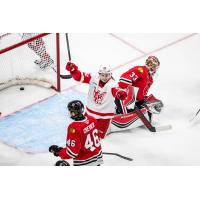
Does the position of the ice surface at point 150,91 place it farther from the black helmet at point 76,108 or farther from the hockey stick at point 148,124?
the black helmet at point 76,108

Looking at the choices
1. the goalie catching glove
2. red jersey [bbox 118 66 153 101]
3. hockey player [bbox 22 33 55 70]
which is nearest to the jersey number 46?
red jersey [bbox 118 66 153 101]

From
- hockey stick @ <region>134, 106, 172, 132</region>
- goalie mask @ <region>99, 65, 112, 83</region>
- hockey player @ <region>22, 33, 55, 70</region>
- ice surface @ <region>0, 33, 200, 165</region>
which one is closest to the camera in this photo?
goalie mask @ <region>99, 65, 112, 83</region>

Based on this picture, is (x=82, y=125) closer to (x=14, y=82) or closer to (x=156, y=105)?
(x=156, y=105)

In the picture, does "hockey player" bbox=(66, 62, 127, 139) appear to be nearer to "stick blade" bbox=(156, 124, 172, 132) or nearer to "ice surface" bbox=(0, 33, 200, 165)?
"ice surface" bbox=(0, 33, 200, 165)

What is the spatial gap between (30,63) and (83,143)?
8.16ft

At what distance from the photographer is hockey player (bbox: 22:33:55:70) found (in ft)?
20.8

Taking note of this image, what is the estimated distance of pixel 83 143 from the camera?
4379mm

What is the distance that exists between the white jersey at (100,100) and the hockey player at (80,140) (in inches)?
28.5

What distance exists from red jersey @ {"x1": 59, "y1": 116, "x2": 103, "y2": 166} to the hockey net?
5.79 ft

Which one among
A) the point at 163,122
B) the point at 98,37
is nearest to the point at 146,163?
the point at 163,122

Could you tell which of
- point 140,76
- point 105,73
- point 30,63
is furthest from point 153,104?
point 30,63

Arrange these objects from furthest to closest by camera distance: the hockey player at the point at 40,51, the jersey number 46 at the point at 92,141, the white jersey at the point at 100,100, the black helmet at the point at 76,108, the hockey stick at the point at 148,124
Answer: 1. the hockey player at the point at 40,51
2. the hockey stick at the point at 148,124
3. the white jersey at the point at 100,100
4. the jersey number 46 at the point at 92,141
5. the black helmet at the point at 76,108

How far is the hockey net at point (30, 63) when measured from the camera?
6242 millimetres

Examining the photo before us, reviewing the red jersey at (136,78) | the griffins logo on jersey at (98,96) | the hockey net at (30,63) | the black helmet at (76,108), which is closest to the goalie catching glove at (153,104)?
the red jersey at (136,78)
